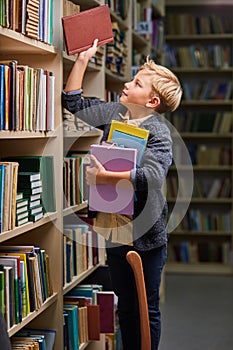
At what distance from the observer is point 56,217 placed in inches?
116

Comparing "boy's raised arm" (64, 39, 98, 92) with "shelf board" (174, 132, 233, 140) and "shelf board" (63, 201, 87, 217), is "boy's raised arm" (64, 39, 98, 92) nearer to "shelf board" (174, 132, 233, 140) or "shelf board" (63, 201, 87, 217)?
"shelf board" (63, 201, 87, 217)

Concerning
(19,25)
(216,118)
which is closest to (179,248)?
(216,118)

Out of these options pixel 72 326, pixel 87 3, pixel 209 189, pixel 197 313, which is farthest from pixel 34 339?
pixel 209 189

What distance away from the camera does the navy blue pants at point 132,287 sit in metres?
2.95

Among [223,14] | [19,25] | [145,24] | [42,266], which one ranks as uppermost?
[223,14]

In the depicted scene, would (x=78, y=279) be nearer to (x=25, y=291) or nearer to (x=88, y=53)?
(x=25, y=291)

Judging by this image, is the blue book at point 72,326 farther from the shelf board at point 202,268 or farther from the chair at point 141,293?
the shelf board at point 202,268

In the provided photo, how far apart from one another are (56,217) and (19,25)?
842mm

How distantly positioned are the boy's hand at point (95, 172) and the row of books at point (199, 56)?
4.26 metres

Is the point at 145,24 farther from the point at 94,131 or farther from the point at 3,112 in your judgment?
the point at 3,112

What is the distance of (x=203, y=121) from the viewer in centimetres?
684

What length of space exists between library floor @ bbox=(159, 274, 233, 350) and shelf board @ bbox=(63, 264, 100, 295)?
898 millimetres

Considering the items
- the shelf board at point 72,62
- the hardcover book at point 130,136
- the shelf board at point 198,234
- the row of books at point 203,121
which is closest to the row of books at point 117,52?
the shelf board at point 72,62

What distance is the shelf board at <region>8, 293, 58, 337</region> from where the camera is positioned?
2445 millimetres
